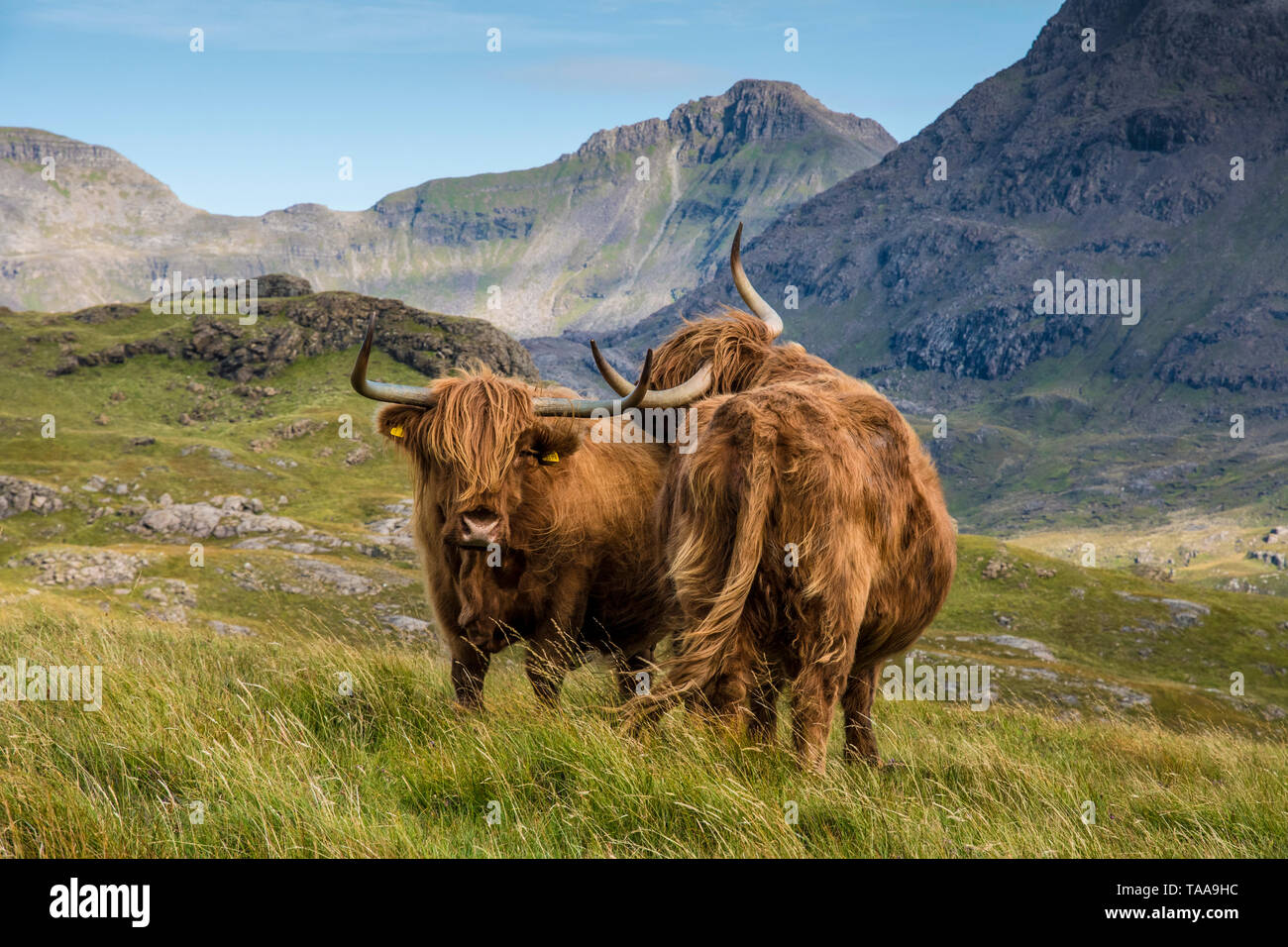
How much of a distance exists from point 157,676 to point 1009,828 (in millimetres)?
5030

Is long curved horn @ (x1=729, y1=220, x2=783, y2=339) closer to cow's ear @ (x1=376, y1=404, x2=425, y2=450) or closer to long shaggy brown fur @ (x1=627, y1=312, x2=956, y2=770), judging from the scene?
cow's ear @ (x1=376, y1=404, x2=425, y2=450)

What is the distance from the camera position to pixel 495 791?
4340mm

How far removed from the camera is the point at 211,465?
76438 mm

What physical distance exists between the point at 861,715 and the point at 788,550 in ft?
5.88

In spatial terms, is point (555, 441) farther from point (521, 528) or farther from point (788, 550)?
point (788, 550)

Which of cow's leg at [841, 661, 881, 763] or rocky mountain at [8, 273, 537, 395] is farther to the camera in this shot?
rocky mountain at [8, 273, 537, 395]

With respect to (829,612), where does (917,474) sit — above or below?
above

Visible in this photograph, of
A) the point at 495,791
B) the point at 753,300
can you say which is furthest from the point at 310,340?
the point at 495,791

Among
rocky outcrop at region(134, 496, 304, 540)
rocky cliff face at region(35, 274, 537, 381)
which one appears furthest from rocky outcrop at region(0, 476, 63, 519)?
rocky cliff face at region(35, 274, 537, 381)

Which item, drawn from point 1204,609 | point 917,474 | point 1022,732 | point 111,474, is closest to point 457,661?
point 917,474

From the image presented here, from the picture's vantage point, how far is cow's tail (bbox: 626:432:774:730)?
176 inches

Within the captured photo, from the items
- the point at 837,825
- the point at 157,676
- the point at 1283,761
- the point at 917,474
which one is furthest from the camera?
the point at 1283,761

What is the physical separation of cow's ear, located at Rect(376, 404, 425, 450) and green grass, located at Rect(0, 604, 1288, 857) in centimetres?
172
